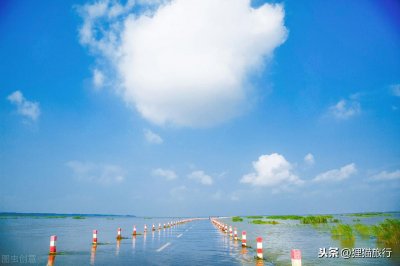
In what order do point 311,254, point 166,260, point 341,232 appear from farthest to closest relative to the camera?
point 341,232, point 311,254, point 166,260

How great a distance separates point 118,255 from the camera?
17.0 metres

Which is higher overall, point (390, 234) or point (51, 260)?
point (51, 260)

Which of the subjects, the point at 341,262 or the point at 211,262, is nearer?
the point at 211,262

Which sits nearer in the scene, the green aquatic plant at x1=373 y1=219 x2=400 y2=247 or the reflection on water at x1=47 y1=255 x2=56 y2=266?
the reflection on water at x1=47 y1=255 x2=56 y2=266

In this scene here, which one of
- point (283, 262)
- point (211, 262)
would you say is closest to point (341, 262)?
point (283, 262)

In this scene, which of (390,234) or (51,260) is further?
(390,234)

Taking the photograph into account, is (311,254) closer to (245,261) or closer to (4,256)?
(245,261)

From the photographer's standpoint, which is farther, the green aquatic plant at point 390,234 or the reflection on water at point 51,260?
the green aquatic plant at point 390,234

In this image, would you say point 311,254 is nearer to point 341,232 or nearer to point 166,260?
point 166,260

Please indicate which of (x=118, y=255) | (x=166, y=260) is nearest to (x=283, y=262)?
(x=166, y=260)

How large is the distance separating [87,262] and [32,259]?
2816mm

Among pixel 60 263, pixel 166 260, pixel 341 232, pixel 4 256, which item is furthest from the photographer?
pixel 341 232

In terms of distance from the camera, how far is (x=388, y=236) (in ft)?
84.3

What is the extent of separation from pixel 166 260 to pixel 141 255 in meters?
2.24
